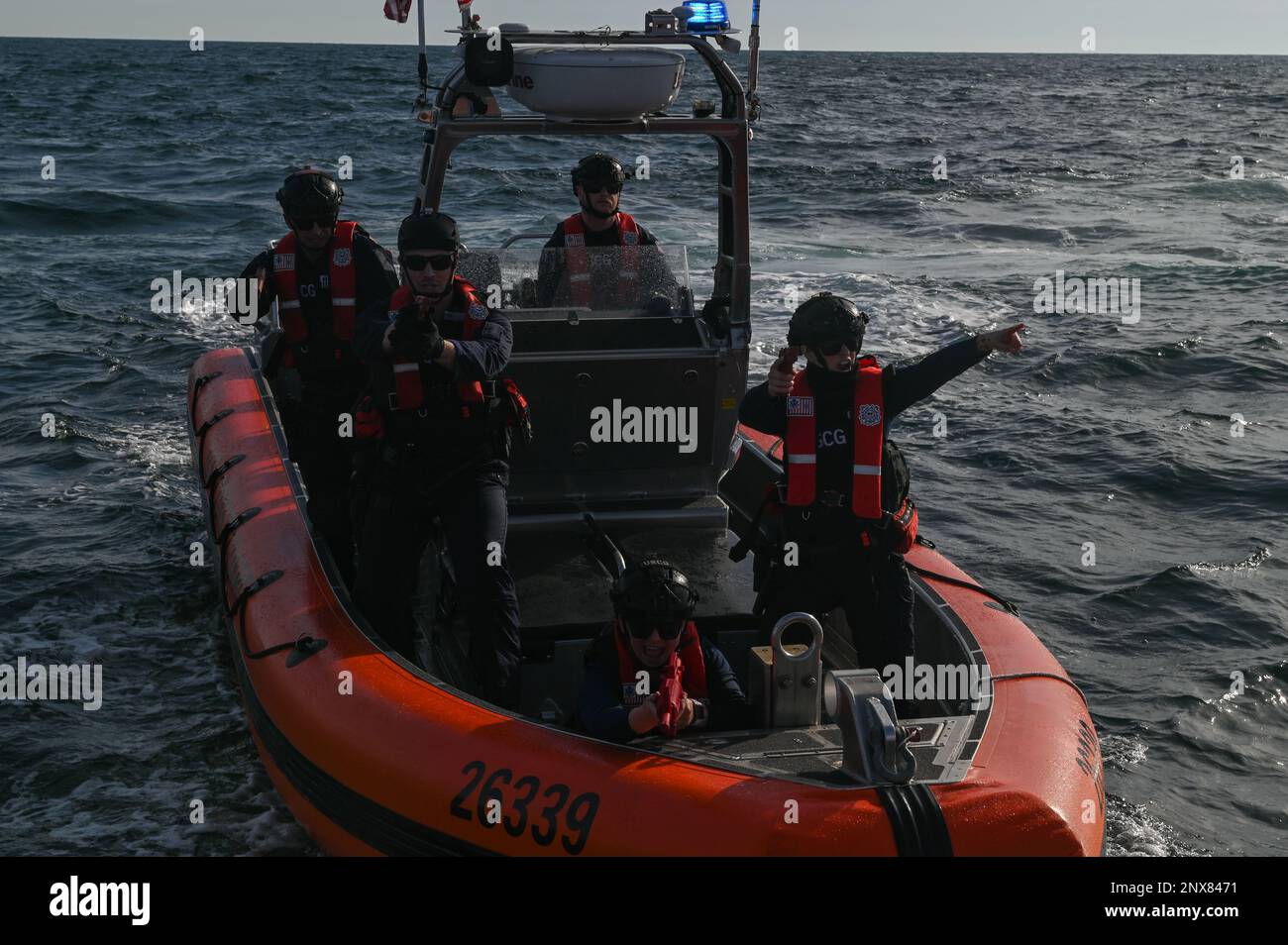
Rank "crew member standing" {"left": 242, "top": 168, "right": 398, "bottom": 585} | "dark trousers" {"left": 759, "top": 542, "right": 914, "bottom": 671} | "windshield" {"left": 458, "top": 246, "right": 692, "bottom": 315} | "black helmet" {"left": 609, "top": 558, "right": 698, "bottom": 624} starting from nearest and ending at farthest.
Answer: "black helmet" {"left": 609, "top": 558, "right": 698, "bottom": 624} → "dark trousers" {"left": 759, "top": 542, "right": 914, "bottom": 671} → "crew member standing" {"left": 242, "top": 168, "right": 398, "bottom": 585} → "windshield" {"left": 458, "top": 246, "right": 692, "bottom": 315}

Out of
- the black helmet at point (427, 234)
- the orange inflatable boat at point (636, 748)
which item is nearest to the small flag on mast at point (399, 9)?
the black helmet at point (427, 234)

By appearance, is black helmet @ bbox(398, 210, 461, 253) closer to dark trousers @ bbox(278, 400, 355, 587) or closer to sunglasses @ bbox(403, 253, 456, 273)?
sunglasses @ bbox(403, 253, 456, 273)

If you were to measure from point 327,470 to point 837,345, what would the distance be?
8.00 ft

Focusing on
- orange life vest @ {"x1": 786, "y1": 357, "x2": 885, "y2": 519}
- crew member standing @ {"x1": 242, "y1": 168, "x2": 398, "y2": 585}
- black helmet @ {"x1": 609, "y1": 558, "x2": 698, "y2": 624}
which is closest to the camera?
black helmet @ {"x1": 609, "y1": 558, "x2": 698, "y2": 624}

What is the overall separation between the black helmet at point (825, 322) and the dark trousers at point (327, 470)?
223 cm

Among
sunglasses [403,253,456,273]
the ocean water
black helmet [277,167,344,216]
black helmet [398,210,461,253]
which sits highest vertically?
black helmet [277,167,344,216]

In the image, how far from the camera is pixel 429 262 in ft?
15.2

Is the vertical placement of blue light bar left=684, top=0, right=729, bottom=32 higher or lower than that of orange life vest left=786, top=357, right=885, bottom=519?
higher

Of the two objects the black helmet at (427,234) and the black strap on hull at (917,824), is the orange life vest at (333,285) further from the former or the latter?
the black strap on hull at (917,824)

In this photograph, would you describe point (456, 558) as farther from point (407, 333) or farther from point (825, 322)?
point (825, 322)

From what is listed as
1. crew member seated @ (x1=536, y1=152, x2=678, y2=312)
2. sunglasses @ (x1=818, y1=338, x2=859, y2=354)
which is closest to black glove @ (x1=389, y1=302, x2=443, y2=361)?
sunglasses @ (x1=818, y1=338, x2=859, y2=354)

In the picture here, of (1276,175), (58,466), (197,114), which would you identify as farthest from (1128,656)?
(197,114)

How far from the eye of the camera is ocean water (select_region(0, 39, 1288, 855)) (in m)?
5.84

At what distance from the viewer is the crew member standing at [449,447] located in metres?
4.61
